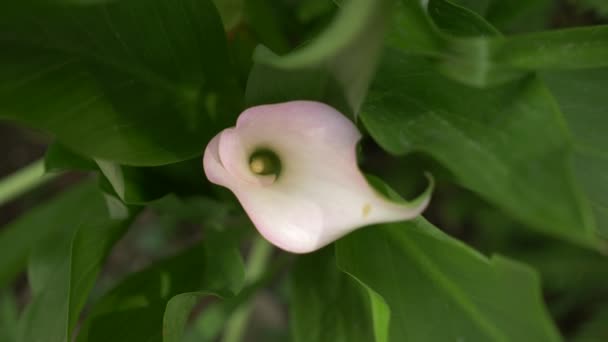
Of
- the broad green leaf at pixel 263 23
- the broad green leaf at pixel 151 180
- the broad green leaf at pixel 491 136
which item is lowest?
the broad green leaf at pixel 151 180

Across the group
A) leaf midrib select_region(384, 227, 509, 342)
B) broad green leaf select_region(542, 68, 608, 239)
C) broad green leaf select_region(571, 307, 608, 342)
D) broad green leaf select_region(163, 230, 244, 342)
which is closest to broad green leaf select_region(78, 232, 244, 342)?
broad green leaf select_region(163, 230, 244, 342)

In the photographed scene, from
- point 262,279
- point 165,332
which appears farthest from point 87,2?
point 262,279

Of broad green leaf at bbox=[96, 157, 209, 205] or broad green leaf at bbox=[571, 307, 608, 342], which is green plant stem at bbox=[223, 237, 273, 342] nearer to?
broad green leaf at bbox=[96, 157, 209, 205]

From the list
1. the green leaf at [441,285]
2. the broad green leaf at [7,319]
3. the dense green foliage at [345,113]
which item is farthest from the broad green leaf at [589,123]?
the broad green leaf at [7,319]

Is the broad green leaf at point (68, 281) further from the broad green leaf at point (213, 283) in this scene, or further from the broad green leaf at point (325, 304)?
the broad green leaf at point (325, 304)

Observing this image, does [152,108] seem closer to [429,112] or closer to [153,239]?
[429,112]

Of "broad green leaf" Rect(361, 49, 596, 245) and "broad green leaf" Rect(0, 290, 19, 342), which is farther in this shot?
"broad green leaf" Rect(0, 290, 19, 342)
